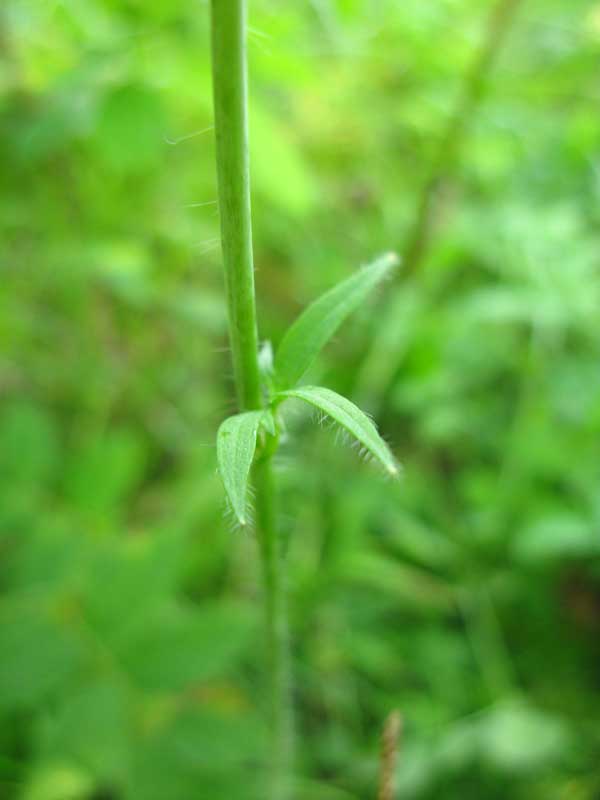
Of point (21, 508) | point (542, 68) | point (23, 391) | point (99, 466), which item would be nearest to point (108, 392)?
point (23, 391)

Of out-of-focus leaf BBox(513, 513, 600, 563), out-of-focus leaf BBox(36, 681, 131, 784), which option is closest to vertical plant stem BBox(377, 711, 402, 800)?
out-of-focus leaf BBox(36, 681, 131, 784)

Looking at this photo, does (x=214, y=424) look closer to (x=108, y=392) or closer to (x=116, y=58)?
(x=108, y=392)

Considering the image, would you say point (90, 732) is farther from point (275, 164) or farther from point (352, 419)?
point (275, 164)

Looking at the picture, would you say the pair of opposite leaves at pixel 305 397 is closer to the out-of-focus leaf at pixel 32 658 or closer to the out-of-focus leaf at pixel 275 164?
the out-of-focus leaf at pixel 32 658

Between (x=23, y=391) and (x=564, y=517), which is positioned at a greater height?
(x=23, y=391)

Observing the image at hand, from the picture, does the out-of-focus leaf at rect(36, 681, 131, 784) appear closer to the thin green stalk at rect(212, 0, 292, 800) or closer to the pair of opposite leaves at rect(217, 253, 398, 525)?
the thin green stalk at rect(212, 0, 292, 800)

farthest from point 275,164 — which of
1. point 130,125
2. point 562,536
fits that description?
point 562,536
